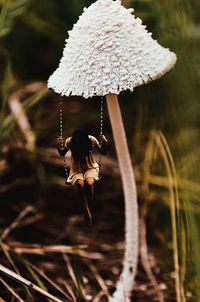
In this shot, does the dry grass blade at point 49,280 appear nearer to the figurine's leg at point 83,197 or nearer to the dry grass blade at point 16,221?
the dry grass blade at point 16,221

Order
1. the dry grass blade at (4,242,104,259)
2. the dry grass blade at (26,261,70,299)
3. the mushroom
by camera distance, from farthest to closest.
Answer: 1. the dry grass blade at (4,242,104,259)
2. the dry grass blade at (26,261,70,299)
3. the mushroom

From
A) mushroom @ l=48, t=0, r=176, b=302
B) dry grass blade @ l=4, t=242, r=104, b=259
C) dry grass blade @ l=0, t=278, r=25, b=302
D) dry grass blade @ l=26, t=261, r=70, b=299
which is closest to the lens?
mushroom @ l=48, t=0, r=176, b=302

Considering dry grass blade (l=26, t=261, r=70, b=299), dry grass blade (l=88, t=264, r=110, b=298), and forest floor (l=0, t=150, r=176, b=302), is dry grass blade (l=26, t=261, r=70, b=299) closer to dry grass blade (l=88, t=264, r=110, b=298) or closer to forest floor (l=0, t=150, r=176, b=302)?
forest floor (l=0, t=150, r=176, b=302)

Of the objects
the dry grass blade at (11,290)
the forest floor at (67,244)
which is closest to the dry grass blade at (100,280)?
the forest floor at (67,244)

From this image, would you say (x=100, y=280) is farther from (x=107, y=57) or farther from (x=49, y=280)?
(x=107, y=57)

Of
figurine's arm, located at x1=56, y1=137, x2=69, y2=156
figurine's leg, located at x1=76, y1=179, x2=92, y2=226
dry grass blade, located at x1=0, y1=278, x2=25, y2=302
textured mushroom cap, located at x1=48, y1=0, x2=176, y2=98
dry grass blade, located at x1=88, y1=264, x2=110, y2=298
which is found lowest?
dry grass blade, located at x1=88, y1=264, x2=110, y2=298

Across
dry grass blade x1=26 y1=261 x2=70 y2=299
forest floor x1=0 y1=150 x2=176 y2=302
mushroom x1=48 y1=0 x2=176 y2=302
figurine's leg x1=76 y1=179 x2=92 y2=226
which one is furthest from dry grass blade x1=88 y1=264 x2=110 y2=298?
mushroom x1=48 y1=0 x2=176 y2=302
